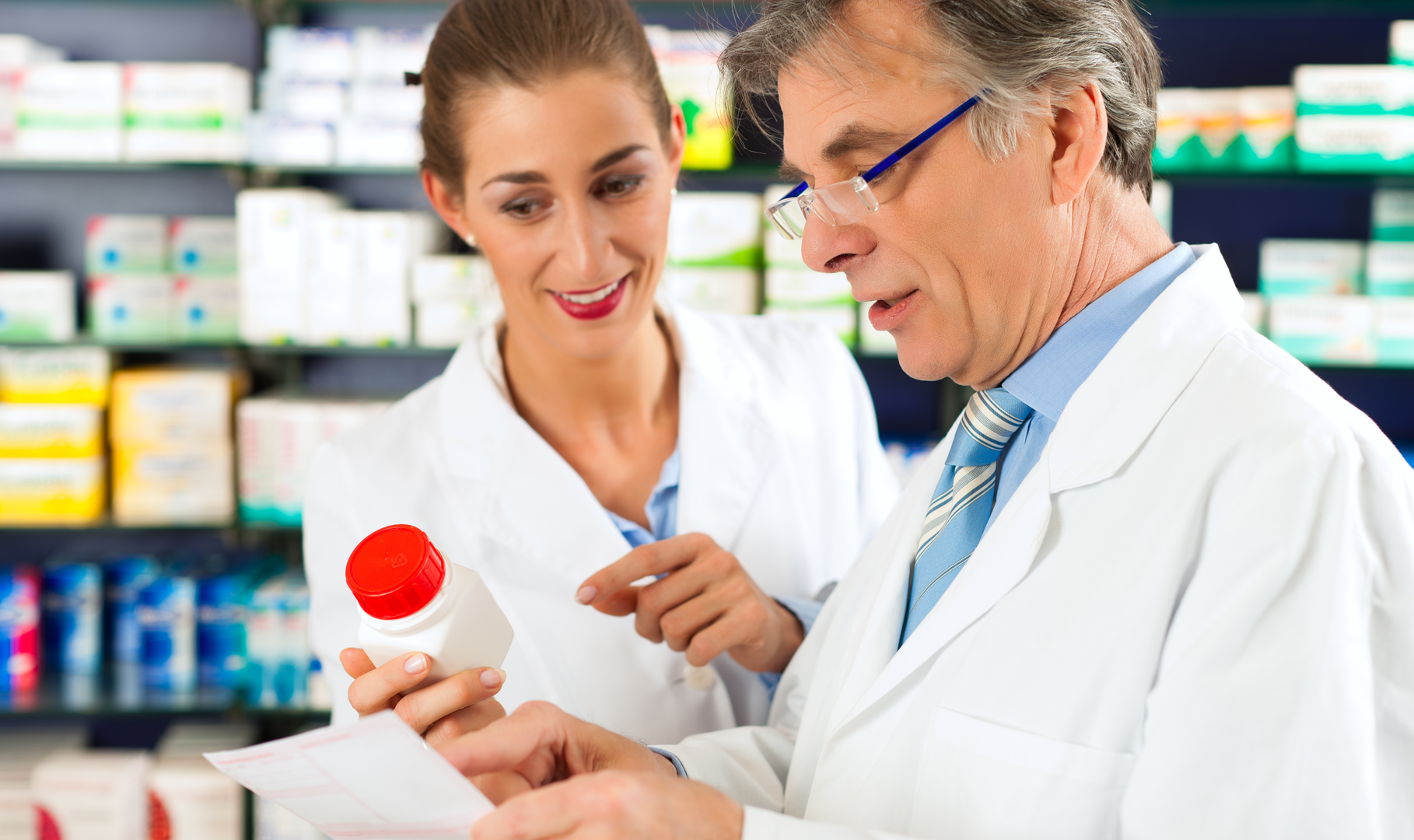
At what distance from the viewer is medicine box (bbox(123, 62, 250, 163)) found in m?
2.54

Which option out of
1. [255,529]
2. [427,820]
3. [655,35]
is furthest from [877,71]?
[255,529]

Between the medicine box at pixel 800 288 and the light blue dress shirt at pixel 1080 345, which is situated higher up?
the medicine box at pixel 800 288

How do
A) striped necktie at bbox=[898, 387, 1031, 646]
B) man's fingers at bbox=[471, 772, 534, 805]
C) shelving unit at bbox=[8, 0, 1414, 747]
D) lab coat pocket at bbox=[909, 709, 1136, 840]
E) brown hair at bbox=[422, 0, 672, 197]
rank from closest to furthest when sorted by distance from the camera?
1. lab coat pocket at bbox=[909, 709, 1136, 840]
2. man's fingers at bbox=[471, 772, 534, 805]
3. striped necktie at bbox=[898, 387, 1031, 646]
4. brown hair at bbox=[422, 0, 672, 197]
5. shelving unit at bbox=[8, 0, 1414, 747]

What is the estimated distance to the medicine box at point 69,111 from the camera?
99.3 inches

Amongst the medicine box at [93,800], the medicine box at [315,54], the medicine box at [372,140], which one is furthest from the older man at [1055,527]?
the medicine box at [93,800]

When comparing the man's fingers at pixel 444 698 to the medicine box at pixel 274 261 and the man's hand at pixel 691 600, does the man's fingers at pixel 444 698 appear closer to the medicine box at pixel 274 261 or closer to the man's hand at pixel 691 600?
the man's hand at pixel 691 600

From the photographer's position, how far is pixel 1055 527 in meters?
0.89

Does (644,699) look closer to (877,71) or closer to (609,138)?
(609,138)

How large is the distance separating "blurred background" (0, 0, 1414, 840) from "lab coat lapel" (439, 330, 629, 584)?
0.89 m

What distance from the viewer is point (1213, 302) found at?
0.89 m

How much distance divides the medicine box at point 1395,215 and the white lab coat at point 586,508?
5.73ft

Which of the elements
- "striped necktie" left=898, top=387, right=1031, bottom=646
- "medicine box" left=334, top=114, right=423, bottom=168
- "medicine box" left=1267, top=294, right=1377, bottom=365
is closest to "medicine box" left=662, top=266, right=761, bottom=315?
"medicine box" left=334, top=114, right=423, bottom=168

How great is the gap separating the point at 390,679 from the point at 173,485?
2.13 metres

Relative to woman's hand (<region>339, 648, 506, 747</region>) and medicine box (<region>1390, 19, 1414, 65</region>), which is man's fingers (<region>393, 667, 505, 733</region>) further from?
medicine box (<region>1390, 19, 1414, 65</region>)
